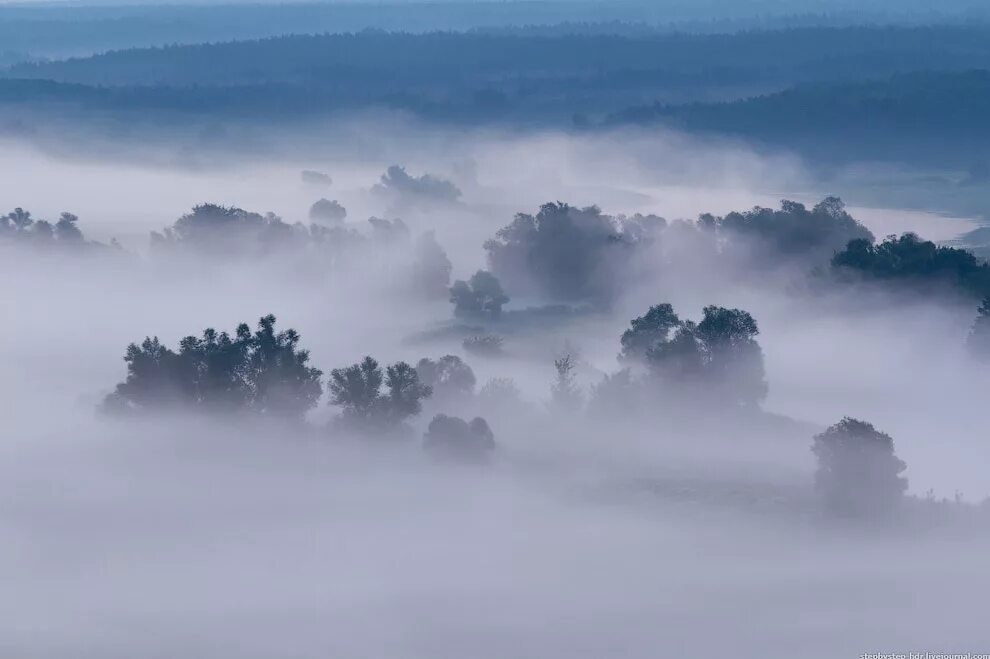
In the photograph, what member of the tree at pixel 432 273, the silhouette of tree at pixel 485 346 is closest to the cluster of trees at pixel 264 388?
the silhouette of tree at pixel 485 346

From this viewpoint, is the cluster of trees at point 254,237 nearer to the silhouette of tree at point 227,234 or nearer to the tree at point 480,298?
the silhouette of tree at point 227,234

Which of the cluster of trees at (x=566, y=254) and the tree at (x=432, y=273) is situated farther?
the tree at (x=432, y=273)

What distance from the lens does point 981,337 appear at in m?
69.8

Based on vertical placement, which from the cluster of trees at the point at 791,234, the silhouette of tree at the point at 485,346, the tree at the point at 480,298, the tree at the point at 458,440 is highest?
the cluster of trees at the point at 791,234

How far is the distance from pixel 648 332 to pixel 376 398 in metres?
13.8

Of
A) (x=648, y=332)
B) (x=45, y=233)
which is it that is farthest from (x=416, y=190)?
(x=648, y=332)

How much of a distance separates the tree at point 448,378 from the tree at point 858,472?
16.9 m

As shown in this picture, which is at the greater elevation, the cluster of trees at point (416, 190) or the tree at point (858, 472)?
the cluster of trees at point (416, 190)

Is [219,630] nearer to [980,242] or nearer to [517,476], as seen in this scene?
[517,476]

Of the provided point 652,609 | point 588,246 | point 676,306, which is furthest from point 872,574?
point 588,246

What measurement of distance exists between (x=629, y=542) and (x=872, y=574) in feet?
27.9

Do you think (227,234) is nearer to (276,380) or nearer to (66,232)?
(66,232)

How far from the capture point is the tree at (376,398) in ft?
194

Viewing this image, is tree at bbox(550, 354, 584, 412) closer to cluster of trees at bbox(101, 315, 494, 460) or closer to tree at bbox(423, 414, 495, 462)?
cluster of trees at bbox(101, 315, 494, 460)
